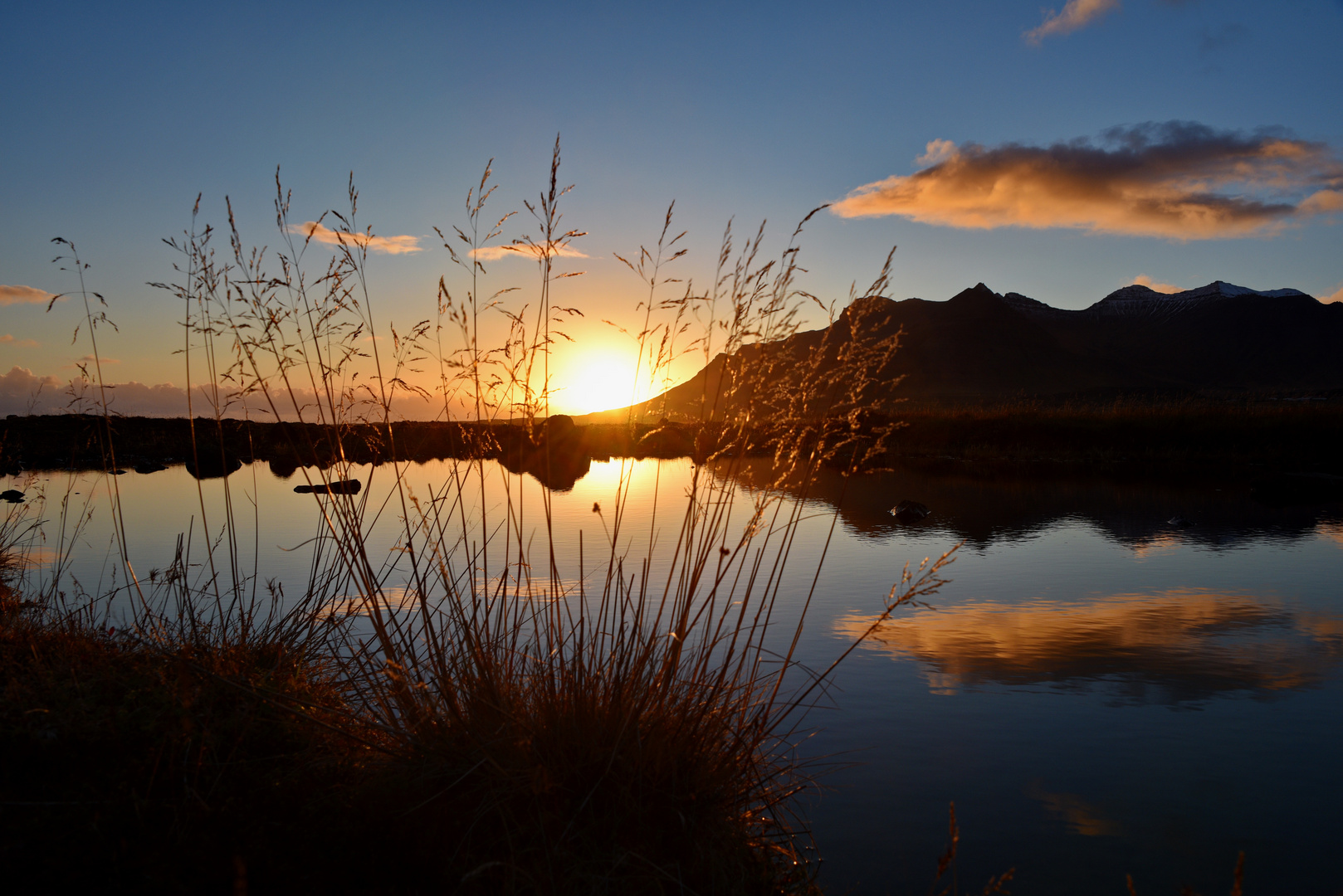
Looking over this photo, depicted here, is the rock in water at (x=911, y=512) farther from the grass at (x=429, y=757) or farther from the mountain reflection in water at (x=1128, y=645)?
the grass at (x=429, y=757)

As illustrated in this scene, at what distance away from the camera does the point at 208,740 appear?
205cm

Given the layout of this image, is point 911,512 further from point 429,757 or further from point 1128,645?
point 429,757

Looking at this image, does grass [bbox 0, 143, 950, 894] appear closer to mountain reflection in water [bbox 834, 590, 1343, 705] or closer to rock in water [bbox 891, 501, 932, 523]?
mountain reflection in water [bbox 834, 590, 1343, 705]

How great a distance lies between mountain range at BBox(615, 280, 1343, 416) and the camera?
108 m

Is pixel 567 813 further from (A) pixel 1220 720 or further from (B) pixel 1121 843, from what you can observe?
(A) pixel 1220 720

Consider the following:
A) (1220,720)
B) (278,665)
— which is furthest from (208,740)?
(1220,720)

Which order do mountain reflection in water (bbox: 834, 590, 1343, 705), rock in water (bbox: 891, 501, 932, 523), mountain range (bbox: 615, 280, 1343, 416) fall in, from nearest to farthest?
mountain reflection in water (bbox: 834, 590, 1343, 705) < rock in water (bbox: 891, 501, 932, 523) < mountain range (bbox: 615, 280, 1343, 416)

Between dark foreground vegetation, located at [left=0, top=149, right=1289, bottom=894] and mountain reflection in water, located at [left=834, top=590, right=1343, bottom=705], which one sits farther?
mountain reflection in water, located at [left=834, top=590, right=1343, bottom=705]

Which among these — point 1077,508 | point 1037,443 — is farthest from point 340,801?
point 1037,443

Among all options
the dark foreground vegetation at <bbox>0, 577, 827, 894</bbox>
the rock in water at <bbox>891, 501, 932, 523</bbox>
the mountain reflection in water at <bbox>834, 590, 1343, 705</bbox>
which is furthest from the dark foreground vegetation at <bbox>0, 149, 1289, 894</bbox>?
the rock in water at <bbox>891, 501, 932, 523</bbox>

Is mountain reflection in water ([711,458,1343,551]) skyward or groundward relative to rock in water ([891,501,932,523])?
groundward

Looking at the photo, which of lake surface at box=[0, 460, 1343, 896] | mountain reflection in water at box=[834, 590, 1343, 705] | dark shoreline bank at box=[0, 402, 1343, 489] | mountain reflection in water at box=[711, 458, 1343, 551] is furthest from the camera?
dark shoreline bank at box=[0, 402, 1343, 489]

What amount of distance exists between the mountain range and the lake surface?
81767 mm

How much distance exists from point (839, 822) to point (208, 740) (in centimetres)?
204
